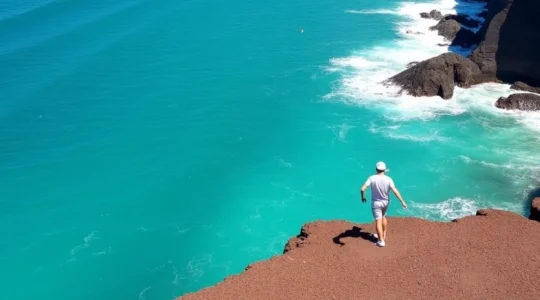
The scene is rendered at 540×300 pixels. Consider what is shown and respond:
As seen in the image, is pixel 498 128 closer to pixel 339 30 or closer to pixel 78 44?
pixel 339 30

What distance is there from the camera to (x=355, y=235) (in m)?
16.9

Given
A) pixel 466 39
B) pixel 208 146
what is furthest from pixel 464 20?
pixel 208 146

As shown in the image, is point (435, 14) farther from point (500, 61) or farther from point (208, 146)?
point (208, 146)

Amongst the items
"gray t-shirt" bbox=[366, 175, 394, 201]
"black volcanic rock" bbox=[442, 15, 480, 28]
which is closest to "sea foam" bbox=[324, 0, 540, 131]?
"black volcanic rock" bbox=[442, 15, 480, 28]

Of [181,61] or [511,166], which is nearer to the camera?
[511,166]

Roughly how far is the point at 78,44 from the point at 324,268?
4867 centimetres

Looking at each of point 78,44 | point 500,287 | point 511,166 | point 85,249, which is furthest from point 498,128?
point 78,44

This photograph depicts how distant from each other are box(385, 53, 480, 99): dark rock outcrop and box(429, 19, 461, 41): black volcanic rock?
11.5 m

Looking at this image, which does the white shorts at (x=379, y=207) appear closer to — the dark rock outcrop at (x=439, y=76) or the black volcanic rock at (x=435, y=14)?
the dark rock outcrop at (x=439, y=76)

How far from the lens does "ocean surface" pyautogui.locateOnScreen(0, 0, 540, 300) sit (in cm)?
2820

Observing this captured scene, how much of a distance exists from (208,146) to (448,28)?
33001 mm

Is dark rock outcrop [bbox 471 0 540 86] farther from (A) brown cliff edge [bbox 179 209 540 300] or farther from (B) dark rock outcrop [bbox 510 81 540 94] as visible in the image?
(A) brown cliff edge [bbox 179 209 540 300]

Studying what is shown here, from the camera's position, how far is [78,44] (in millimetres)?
55062

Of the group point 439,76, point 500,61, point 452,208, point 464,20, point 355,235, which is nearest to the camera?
point 355,235
